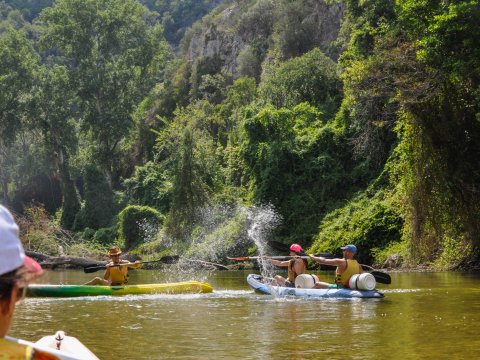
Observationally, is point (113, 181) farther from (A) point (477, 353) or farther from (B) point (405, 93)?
(A) point (477, 353)

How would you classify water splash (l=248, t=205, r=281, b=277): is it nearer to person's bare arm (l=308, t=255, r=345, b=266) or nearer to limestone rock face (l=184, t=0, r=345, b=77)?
limestone rock face (l=184, t=0, r=345, b=77)

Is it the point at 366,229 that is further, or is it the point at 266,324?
the point at 366,229

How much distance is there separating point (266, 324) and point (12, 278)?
970 centimetres

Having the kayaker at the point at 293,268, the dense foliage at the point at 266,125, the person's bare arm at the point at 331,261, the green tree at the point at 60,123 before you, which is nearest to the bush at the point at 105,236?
the dense foliage at the point at 266,125

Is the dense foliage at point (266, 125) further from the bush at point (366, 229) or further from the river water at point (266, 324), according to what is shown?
the river water at point (266, 324)

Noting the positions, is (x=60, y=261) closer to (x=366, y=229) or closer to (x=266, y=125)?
(x=366, y=229)

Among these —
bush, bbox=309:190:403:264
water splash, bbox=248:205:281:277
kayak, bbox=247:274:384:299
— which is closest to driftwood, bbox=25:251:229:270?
kayak, bbox=247:274:384:299

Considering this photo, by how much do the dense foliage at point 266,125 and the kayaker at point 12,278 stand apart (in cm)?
1626

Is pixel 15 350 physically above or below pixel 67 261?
below

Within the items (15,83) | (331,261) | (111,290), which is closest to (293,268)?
(331,261)

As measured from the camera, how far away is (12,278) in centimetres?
203

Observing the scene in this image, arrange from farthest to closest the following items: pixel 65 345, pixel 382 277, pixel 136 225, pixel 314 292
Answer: pixel 136 225
pixel 382 277
pixel 314 292
pixel 65 345

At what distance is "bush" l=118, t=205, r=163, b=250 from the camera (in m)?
40.5

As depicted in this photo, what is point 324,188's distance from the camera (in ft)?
108
